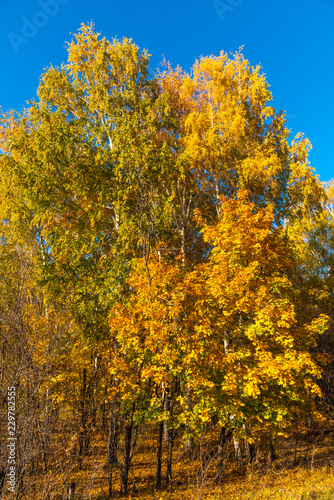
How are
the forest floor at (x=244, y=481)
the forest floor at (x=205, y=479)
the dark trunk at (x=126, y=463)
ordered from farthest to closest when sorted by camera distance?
1. the dark trunk at (x=126, y=463)
2. the forest floor at (x=244, y=481)
3. the forest floor at (x=205, y=479)

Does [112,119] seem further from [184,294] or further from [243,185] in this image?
[184,294]

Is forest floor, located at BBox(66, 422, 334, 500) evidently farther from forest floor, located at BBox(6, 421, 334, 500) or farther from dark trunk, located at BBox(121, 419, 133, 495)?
dark trunk, located at BBox(121, 419, 133, 495)

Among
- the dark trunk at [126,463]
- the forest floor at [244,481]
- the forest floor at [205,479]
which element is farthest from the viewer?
the dark trunk at [126,463]

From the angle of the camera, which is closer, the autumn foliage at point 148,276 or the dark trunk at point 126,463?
Result: the autumn foliage at point 148,276

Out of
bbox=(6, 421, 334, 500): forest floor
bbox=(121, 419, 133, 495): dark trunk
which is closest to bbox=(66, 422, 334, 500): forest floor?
bbox=(6, 421, 334, 500): forest floor

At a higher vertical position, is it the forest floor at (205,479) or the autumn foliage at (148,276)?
the autumn foliage at (148,276)

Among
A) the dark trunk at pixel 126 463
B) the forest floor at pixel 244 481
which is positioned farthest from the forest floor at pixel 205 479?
the dark trunk at pixel 126 463

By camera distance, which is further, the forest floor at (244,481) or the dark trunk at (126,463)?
the dark trunk at (126,463)

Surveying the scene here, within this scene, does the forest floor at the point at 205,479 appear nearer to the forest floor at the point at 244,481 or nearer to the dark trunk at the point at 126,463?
the forest floor at the point at 244,481

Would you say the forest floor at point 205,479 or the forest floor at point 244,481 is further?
the forest floor at point 244,481

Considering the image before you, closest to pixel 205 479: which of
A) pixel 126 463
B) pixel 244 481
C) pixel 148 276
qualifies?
pixel 244 481

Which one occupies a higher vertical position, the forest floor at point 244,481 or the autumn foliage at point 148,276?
the autumn foliage at point 148,276

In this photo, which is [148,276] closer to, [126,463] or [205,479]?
[126,463]

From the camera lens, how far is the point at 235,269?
9078 millimetres
